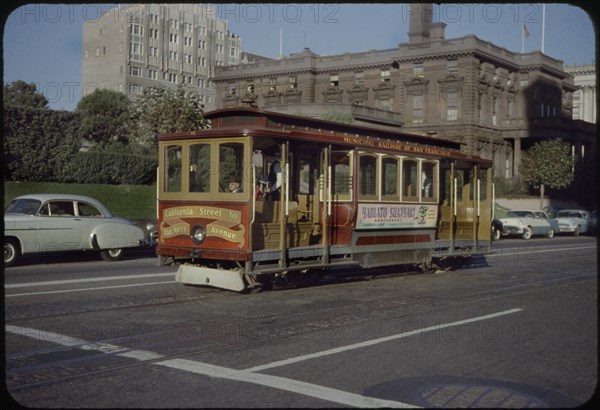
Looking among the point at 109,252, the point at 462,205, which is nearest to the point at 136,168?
the point at 109,252

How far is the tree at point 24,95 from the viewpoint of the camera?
257 ft

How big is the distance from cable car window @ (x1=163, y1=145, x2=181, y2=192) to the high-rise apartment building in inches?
3155

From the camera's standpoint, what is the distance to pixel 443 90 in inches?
2771

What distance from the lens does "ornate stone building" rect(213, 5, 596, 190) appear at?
68.7 meters

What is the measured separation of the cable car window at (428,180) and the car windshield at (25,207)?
941 centimetres

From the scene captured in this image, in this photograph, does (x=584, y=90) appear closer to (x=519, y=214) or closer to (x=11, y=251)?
(x=519, y=214)

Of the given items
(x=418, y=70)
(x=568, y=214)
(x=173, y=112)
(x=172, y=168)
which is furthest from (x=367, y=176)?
(x=418, y=70)

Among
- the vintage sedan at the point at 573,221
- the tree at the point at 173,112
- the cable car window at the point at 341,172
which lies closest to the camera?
Result: the cable car window at the point at 341,172

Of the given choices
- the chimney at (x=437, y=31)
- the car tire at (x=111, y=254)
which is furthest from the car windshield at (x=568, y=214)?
the chimney at (x=437, y=31)

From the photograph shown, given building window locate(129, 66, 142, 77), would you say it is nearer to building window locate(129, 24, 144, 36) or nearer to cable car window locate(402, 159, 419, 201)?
building window locate(129, 24, 144, 36)

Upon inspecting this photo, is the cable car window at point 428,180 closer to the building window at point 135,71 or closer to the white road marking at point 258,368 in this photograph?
the white road marking at point 258,368

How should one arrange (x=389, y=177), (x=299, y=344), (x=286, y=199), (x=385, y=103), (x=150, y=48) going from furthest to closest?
(x=150, y=48)
(x=385, y=103)
(x=389, y=177)
(x=286, y=199)
(x=299, y=344)

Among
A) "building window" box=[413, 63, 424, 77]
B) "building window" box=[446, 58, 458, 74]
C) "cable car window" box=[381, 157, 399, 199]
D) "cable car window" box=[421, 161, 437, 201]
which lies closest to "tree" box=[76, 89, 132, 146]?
"building window" box=[413, 63, 424, 77]

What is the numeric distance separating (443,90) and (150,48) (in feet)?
161
